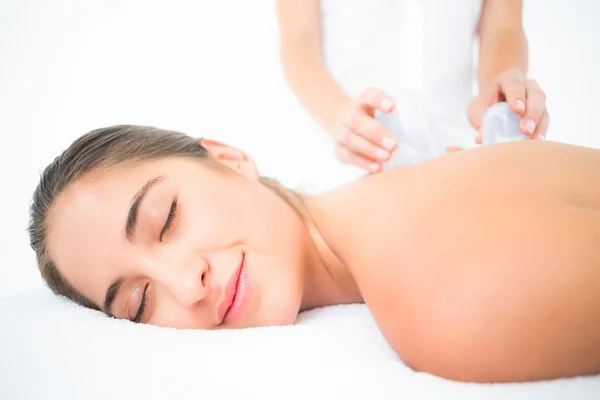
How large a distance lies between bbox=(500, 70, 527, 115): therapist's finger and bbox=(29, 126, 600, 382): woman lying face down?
0.12 m

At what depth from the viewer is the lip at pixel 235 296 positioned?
2.14 feet

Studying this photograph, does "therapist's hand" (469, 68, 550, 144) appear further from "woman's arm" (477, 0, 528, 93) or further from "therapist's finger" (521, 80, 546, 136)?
"woman's arm" (477, 0, 528, 93)

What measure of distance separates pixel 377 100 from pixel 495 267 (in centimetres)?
38

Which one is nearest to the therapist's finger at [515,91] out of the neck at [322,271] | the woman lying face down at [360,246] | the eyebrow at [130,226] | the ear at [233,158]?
the woman lying face down at [360,246]

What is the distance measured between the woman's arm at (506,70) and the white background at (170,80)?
0.38 m

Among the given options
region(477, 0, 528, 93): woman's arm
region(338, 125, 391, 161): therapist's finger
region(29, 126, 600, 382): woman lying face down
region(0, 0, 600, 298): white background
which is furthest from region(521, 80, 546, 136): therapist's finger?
region(0, 0, 600, 298): white background

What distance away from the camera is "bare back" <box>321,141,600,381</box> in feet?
1.47

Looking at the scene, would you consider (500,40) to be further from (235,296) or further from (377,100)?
(235,296)

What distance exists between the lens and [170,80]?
152cm

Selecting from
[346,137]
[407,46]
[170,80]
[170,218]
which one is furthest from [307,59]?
[170,218]

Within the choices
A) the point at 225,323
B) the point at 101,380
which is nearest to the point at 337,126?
the point at 225,323

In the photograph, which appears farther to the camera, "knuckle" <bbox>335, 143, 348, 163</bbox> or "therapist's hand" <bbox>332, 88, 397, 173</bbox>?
"knuckle" <bbox>335, 143, 348, 163</bbox>

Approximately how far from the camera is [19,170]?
4.39 ft

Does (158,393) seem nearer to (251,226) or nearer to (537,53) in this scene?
(251,226)
